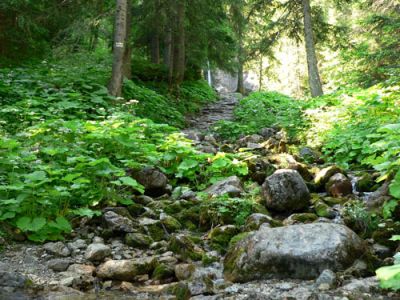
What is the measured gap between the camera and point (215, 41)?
59.4 feet

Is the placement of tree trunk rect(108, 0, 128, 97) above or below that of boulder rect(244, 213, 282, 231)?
above

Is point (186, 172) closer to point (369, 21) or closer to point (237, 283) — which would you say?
point (237, 283)

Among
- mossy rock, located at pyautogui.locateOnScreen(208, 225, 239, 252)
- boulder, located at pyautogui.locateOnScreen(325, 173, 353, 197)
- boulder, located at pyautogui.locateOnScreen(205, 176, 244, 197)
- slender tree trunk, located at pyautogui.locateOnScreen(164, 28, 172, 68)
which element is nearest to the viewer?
mossy rock, located at pyautogui.locateOnScreen(208, 225, 239, 252)

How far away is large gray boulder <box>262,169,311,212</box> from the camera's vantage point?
5812 millimetres

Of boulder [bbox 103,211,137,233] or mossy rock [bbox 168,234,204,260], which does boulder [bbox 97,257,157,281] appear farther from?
boulder [bbox 103,211,137,233]

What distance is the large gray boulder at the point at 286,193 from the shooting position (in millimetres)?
5812

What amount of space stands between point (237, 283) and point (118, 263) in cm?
124

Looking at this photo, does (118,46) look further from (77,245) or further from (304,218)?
(304,218)

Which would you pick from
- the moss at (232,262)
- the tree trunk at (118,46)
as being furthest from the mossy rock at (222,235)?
the tree trunk at (118,46)

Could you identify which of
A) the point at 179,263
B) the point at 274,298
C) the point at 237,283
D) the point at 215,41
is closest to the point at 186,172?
the point at 179,263

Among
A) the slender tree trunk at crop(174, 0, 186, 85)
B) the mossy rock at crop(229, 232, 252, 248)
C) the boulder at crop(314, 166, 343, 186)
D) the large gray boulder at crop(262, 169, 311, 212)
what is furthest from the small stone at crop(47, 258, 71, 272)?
the slender tree trunk at crop(174, 0, 186, 85)

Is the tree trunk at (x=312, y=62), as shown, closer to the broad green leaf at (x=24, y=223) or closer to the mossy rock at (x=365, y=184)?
the mossy rock at (x=365, y=184)

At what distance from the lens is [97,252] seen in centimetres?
435

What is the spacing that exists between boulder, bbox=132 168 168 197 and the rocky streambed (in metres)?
0.35
